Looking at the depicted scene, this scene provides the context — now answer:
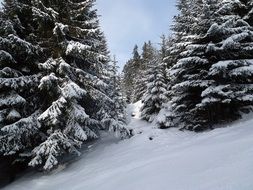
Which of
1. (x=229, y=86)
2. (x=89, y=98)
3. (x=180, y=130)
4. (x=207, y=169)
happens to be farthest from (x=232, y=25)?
(x=207, y=169)

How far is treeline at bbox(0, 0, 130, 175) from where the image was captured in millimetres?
14461

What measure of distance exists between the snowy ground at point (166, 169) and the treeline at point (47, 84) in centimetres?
111

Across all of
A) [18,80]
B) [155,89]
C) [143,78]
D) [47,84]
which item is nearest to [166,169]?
[47,84]

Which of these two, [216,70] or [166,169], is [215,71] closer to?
[216,70]

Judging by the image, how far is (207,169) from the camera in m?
7.67

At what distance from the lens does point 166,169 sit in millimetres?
9000

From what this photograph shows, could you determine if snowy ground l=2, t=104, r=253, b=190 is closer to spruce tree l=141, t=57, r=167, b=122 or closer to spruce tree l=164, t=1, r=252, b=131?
spruce tree l=164, t=1, r=252, b=131

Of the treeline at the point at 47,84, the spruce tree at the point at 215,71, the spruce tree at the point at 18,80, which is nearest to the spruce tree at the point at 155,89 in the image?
the spruce tree at the point at 215,71

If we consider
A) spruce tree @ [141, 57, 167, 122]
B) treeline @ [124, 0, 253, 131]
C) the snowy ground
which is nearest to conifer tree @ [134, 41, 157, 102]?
spruce tree @ [141, 57, 167, 122]

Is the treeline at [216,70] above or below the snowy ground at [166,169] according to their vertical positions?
above

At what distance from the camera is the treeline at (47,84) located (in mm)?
14461

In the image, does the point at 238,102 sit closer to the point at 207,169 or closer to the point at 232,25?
the point at 232,25

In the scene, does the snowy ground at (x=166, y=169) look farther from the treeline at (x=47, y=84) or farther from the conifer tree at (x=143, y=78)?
the conifer tree at (x=143, y=78)

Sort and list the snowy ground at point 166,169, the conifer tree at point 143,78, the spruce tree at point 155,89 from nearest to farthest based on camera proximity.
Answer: the snowy ground at point 166,169 → the spruce tree at point 155,89 → the conifer tree at point 143,78
